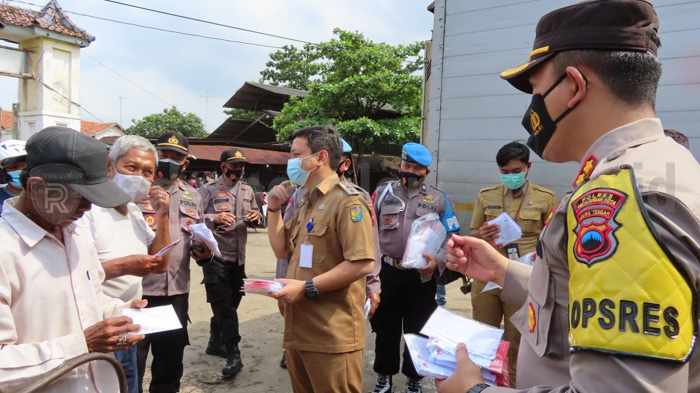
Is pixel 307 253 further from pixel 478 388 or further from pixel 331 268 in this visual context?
pixel 478 388

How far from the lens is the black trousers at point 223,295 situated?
13.6 ft

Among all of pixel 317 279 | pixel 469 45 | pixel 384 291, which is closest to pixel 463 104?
pixel 469 45

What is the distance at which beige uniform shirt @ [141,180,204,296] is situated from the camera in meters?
3.10

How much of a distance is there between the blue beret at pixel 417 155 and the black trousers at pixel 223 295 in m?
2.05

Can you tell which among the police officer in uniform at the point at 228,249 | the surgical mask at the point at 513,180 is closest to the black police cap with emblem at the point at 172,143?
the police officer in uniform at the point at 228,249

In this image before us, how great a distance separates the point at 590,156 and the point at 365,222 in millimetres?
1489

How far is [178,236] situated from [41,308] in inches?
76.2

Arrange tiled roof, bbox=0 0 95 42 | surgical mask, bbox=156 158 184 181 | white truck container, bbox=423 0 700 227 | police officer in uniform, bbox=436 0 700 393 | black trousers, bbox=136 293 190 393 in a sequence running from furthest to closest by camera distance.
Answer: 1. tiled roof, bbox=0 0 95 42
2. surgical mask, bbox=156 158 184 181
3. black trousers, bbox=136 293 190 393
4. white truck container, bbox=423 0 700 227
5. police officer in uniform, bbox=436 0 700 393

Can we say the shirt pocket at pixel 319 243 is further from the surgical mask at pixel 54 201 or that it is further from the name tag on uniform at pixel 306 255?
the surgical mask at pixel 54 201

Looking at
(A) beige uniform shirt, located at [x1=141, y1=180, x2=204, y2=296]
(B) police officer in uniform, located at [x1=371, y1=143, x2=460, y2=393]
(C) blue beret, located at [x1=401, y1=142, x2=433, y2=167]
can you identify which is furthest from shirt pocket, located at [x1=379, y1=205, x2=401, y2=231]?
(A) beige uniform shirt, located at [x1=141, y1=180, x2=204, y2=296]

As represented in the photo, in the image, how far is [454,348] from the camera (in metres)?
1.26

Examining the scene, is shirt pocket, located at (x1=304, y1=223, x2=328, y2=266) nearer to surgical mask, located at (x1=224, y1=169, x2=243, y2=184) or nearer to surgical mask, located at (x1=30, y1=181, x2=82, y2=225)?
surgical mask, located at (x1=30, y1=181, x2=82, y2=225)

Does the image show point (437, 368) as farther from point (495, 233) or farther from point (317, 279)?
point (495, 233)

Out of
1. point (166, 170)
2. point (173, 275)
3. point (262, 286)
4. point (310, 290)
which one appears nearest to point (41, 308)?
point (262, 286)
